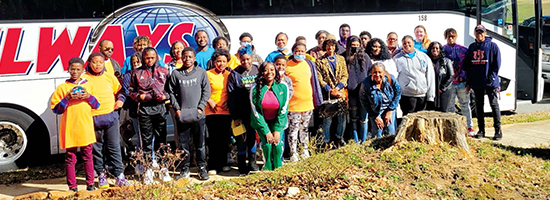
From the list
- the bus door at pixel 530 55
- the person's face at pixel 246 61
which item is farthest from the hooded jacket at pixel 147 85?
the bus door at pixel 530 55

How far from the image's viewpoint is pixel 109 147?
7332 mm

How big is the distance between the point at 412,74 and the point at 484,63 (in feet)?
4.97

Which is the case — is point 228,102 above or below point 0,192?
above

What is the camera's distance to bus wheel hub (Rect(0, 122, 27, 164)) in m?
8.75

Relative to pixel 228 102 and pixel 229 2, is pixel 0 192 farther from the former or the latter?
pixel 229 2

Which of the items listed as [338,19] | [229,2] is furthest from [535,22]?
[229,2]

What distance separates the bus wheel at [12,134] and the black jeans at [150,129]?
221 centimetres

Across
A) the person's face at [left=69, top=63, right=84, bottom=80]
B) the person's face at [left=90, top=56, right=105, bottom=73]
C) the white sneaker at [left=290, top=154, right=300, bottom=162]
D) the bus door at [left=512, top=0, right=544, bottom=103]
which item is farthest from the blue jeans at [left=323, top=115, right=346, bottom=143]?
the bus door at [left=512, top=0, right=544, bottom=103]

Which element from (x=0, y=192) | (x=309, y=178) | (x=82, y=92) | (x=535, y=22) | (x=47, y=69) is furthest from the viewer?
(x=535, y=22)

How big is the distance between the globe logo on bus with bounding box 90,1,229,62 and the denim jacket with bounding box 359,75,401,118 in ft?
8.70

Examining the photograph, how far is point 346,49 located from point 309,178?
3300 millimetres

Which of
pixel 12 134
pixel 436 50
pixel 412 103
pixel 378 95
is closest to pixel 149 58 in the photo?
pixel 12 134

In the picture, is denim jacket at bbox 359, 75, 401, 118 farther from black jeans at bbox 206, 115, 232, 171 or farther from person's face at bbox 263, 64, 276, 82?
black jeans at bbox 206, 115, 232, 171

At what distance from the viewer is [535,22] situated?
12.3 m
